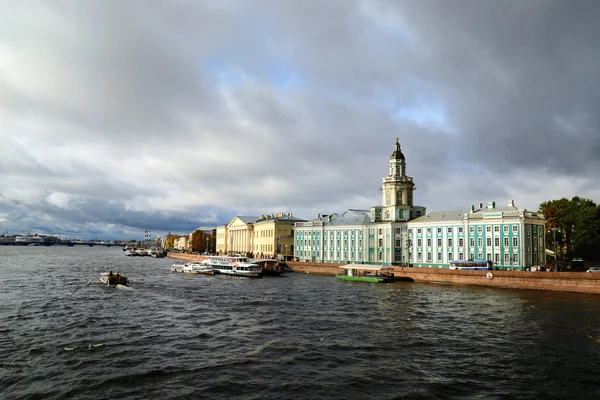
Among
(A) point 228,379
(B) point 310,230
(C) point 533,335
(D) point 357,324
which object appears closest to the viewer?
(A) point 228,379

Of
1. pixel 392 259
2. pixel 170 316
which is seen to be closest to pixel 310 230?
pixel 392 259

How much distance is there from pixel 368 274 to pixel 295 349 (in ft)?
149

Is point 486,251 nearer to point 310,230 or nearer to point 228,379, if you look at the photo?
point 310,230

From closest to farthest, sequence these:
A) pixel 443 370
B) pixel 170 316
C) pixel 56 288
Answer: pixel 443 370 → pixel 170 316 → pixel 56 288

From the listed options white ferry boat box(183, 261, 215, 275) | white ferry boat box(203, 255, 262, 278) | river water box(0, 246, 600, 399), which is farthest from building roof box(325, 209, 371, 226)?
river water box(0, 246, 600, 399)

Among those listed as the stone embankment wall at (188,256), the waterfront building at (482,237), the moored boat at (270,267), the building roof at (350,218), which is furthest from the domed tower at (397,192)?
the stone embankment wall at (188,256)

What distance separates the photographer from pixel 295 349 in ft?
75.3

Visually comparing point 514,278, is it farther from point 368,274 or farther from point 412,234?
point 412,234

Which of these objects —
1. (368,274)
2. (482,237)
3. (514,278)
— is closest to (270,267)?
(368,274)

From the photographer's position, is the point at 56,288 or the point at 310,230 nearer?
the point at 56,288

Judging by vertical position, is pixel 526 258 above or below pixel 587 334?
above

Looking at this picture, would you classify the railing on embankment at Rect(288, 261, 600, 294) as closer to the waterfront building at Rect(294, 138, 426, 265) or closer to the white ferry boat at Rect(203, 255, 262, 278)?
the waterfront building at Rect(294, 138, 426, 265)

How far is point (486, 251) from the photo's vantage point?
63.0 m

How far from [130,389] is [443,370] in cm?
1365
